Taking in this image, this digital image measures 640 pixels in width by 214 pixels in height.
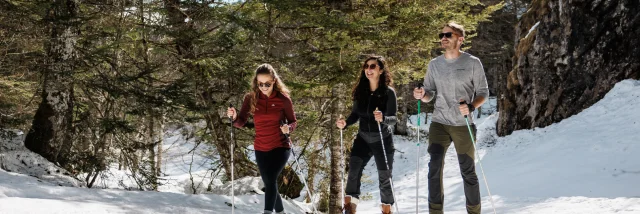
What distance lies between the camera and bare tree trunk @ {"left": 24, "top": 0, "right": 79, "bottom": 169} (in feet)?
25.0

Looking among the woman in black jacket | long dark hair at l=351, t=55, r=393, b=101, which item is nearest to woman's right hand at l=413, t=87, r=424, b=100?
the woman in black jacket

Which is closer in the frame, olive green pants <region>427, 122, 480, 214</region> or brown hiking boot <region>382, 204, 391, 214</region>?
olive green pants <region>427, 122, 480, 214</region>

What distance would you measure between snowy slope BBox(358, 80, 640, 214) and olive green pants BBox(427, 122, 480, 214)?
3.45 metres

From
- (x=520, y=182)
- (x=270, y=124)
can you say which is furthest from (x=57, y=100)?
(x=520, y=182)

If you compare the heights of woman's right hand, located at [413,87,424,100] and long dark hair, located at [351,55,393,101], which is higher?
long dark hair, located at [351,55,393,101]

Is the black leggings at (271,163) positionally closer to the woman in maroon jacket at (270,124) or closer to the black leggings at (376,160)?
the woman in maroon jacket at (270,124)

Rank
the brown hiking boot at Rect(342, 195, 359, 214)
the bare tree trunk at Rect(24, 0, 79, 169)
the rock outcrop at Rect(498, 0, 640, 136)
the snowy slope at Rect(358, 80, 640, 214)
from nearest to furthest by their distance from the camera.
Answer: the brown hiking boot at Rect(342, 195, 359, 214)
the bare tree trunk at Rect(24, 0, 79, 169)
the snowy slope at Rect(358, 80, 640, 214)
the rock outcrop at Rect(498, 0, 640, 136)

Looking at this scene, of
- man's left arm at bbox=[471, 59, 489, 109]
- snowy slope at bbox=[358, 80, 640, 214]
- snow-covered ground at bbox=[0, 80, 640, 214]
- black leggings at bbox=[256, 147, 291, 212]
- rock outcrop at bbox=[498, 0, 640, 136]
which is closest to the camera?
man's left arm at bbox=[471, 59, 489, 109]

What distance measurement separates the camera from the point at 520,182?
11898 millimetres

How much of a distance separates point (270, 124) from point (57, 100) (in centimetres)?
526

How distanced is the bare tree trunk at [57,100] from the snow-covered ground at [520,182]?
1.37 ft

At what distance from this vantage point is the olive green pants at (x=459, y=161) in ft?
15.6

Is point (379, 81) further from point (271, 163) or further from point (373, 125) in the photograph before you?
point (271, 163)

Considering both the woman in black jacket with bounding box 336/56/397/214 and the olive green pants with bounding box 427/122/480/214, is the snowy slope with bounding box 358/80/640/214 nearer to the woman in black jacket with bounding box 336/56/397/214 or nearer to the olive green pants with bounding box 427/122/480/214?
the olive green pants with bounding box 427/122/480/214
